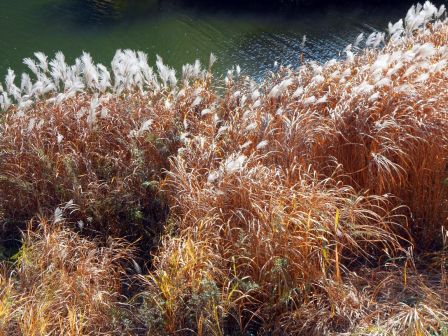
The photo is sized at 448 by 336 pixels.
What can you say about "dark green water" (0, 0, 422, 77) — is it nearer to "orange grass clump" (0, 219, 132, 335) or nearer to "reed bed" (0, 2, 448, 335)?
"reed bed" (0, 2, 448, 335)

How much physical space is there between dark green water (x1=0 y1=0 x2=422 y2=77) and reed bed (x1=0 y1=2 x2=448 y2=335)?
4174mm

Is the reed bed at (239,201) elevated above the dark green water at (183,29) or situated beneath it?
elevated above

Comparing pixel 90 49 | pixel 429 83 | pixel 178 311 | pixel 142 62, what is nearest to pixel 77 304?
pixel 178 311

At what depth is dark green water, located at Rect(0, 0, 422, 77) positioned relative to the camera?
910 cm

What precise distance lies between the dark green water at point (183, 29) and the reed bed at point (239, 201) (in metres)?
4.17

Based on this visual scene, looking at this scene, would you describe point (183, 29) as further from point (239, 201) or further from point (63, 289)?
point (63, 289)

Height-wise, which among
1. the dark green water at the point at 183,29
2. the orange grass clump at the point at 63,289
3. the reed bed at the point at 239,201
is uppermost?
the reed bed at the point at 239,201

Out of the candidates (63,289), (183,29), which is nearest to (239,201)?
(63,289)

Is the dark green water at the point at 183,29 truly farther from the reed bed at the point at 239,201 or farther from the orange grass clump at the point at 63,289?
the orange grass clump at the point at 63,289

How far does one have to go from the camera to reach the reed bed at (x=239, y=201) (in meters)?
2.93

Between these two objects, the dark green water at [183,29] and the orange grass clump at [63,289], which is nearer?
the orange grass clump at [63,289]

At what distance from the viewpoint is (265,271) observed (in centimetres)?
299

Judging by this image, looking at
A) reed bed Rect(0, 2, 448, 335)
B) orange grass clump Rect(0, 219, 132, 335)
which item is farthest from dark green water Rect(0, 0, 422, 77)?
orange grass clump Rect(0, 219, 132, 335)

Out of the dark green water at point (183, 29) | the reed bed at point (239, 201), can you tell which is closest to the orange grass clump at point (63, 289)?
the reed bed at point (239, 201)
